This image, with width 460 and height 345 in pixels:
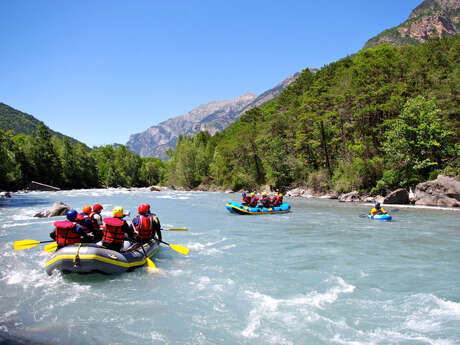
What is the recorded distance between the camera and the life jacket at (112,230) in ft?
23.9

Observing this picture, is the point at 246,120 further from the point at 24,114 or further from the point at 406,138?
the point at 24,114

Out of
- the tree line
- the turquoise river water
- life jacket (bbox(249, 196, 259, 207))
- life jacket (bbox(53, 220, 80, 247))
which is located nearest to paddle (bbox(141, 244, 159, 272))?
the turquoise river water

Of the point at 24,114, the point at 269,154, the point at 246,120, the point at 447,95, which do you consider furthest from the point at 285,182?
the point at 24,114

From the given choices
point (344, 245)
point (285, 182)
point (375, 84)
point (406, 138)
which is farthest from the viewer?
point (285, 182)

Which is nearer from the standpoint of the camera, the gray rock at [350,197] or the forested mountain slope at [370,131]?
the forested mountain slope at [370,131]

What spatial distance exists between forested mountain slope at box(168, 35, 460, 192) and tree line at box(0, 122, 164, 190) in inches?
1385

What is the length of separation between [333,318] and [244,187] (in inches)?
1768

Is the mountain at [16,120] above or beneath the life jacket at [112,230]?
above

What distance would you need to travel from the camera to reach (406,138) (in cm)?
2472

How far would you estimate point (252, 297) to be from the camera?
608 cm

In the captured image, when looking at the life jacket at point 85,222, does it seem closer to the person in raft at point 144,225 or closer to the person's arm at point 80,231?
the person's arm at point 80,231

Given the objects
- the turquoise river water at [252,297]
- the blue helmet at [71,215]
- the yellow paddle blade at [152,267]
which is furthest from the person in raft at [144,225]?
the blue helmet at [71,215]

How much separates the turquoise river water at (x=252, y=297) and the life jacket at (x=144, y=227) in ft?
2.68

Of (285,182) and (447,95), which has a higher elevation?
(447,95)
